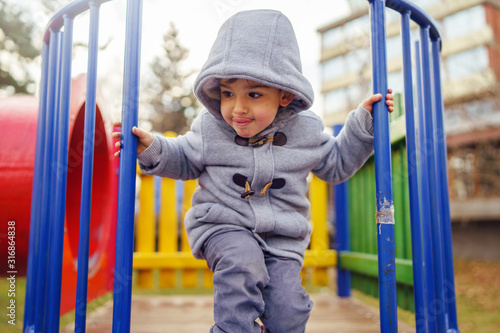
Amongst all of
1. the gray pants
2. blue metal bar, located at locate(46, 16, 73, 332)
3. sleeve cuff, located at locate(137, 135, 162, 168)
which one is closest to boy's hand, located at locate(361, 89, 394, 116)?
the gray pants

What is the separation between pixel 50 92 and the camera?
150cm

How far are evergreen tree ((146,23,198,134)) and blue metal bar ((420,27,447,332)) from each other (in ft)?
36.4

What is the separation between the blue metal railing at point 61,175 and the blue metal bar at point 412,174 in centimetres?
86

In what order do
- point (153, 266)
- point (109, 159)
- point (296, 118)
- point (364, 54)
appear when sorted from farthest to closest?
point (364, 54), point (153, 266), point (109, 159), point (296, 118)

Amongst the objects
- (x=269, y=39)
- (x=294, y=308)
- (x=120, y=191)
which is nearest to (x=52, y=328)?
(x=120, y=191)

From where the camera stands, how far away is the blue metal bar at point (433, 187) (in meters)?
1.46

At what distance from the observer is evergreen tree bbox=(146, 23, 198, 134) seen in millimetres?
12695

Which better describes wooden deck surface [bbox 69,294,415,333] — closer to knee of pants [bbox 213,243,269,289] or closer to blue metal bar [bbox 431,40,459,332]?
blue metal bar [bbox 431,40,459,332]

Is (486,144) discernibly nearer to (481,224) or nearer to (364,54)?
(481,224)

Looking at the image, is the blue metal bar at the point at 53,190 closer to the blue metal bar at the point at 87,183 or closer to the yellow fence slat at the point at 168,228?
the blue metal bar at the point at 87,183

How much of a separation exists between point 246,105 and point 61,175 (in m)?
0.62

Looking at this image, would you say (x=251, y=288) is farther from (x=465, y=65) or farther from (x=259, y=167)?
(x=465, y=65)

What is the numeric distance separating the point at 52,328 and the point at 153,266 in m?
1.78

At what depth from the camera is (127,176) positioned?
3.74 ft
